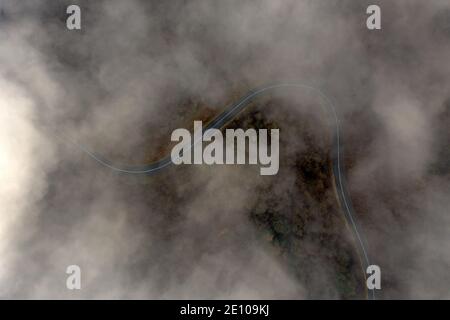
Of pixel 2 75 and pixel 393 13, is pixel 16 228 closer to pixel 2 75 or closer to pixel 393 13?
pixel 2 75

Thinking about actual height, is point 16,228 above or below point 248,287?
above

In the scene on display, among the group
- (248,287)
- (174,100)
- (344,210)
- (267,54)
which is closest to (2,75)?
(174,100)

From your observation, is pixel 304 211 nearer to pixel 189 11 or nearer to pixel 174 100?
pixel 174 100

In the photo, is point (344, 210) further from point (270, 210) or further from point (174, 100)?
point (174, 100)

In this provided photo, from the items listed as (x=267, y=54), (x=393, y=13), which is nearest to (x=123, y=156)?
(x=267, y=54)

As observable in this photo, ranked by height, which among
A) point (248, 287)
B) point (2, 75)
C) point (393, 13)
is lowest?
point (248, 287)

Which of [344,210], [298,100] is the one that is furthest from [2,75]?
[344,210]

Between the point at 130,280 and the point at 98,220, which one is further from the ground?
the point at 98,220

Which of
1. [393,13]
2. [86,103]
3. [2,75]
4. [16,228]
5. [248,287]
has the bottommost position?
[248,287]
